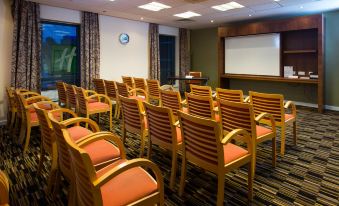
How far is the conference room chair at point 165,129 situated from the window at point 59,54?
454 centimetres

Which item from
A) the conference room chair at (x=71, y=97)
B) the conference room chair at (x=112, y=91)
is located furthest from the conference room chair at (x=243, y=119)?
the conference room chair at (x=112, y=91)

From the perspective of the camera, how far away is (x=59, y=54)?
247 inches

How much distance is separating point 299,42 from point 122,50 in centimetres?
499

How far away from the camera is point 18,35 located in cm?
509

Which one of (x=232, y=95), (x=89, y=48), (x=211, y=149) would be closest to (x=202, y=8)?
(x=89, y=48)

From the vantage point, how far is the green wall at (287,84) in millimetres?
6129

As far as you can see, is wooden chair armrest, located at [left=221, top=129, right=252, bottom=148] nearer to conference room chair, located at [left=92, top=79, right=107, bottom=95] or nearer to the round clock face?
conference room chair, located at [left=92, top=79, right=107, bottom=95]

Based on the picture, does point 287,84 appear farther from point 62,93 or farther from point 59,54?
point 59,54

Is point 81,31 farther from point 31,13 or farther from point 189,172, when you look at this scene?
point 189,172

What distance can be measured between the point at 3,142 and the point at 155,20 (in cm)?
529

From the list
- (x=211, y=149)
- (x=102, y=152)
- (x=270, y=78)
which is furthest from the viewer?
(x=270, y=78)

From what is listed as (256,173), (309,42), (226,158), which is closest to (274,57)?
(309,42)

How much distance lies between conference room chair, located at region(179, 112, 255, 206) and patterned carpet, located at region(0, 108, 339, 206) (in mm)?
198

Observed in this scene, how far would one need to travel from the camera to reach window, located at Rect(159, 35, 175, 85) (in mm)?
8797
